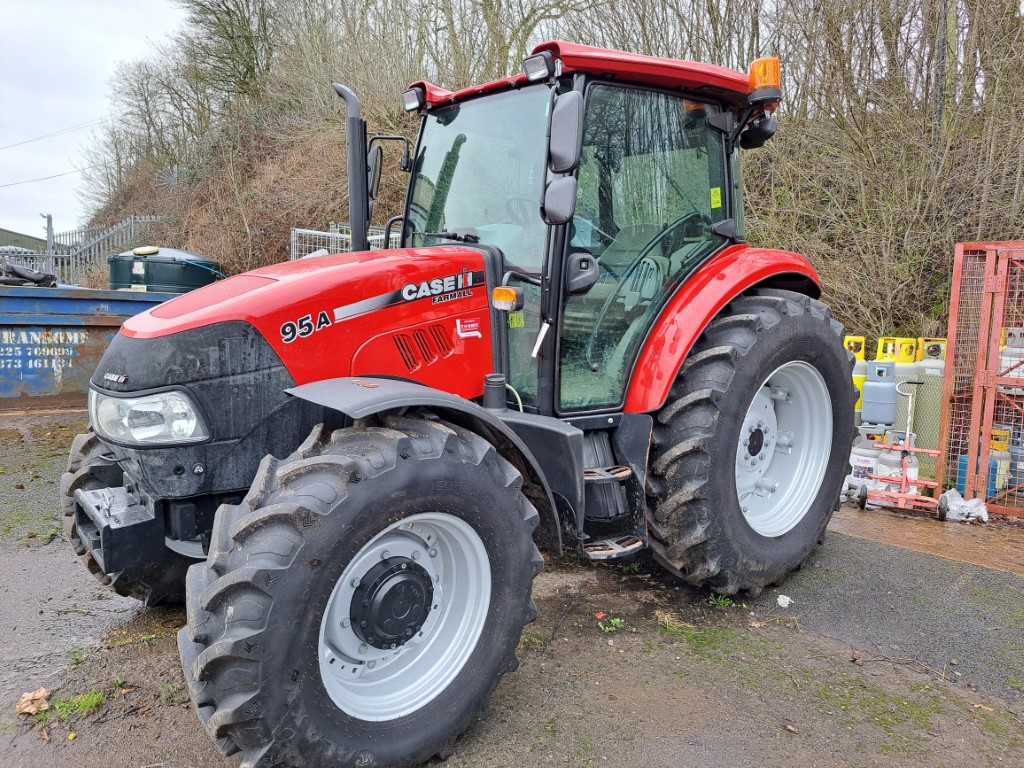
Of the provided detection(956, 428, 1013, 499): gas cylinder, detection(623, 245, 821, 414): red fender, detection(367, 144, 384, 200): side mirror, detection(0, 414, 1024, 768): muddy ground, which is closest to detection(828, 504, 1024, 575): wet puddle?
Answer: detection(956, 428, 1013, 499): gas cylinder

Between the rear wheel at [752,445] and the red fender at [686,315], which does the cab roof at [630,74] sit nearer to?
the red fender at [686,315]

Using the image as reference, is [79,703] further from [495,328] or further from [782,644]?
[782,644]

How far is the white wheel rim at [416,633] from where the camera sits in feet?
7.38

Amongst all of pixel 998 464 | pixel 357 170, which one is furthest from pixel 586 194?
pixel 998 464

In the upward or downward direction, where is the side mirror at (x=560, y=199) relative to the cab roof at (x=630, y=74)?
downward

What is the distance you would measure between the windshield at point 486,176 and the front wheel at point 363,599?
106 cm

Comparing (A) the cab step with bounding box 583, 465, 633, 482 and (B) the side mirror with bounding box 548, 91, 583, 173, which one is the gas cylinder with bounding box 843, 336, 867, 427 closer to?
(A) the cab step with bounding box 583, 465, 633, 482

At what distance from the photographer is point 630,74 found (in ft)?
10.1

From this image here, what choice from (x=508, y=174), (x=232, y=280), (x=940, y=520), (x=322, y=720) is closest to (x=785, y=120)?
(x=940, y=520)

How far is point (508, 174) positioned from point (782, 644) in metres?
2.31

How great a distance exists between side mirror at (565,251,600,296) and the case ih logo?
40 cm

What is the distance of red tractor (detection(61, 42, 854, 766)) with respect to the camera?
210 cm

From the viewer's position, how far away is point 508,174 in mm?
3096

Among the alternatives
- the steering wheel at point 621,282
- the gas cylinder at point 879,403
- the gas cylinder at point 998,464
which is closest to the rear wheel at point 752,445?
the steering wheel at point 621,282
